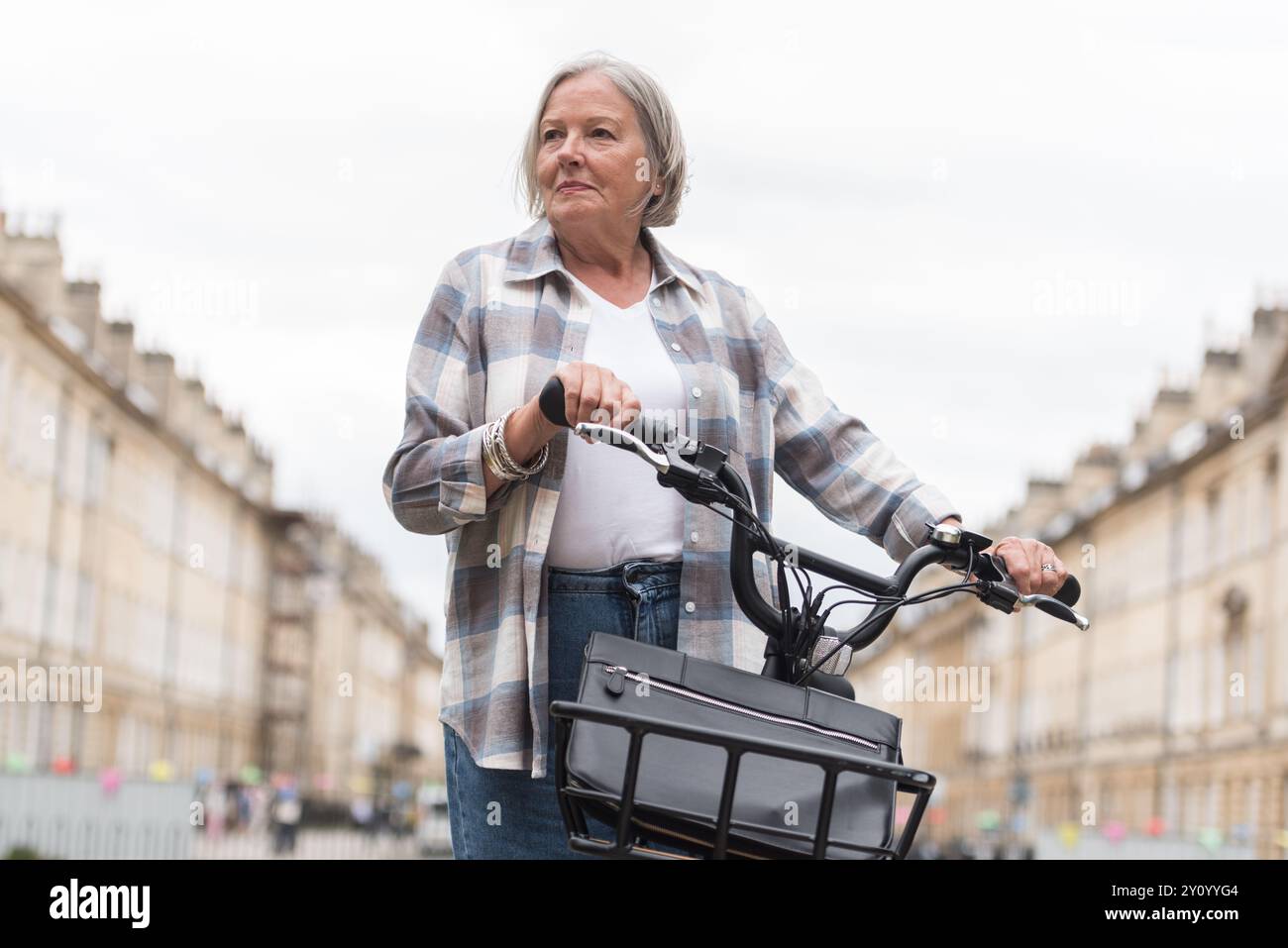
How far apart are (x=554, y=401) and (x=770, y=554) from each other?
11.9 inches

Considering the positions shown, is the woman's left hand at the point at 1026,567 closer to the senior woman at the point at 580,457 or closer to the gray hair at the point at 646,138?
the senior woman at the point at 580,457

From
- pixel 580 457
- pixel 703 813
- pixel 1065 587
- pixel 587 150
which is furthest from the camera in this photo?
pixel 587 150

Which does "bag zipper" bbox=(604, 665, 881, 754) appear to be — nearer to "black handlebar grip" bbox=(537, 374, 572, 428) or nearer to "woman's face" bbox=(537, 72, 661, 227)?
"black handlebar grip" bbox=(537, 374, 572, 428)

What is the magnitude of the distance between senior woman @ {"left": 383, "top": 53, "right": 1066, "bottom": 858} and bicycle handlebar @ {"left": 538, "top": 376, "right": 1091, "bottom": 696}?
0.25 ft

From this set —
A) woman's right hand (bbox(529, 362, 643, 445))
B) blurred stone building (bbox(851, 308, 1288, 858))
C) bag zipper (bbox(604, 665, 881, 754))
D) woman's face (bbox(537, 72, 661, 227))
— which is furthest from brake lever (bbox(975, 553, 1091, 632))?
blurred stone building (bbox(851, 308, 1288, 858))

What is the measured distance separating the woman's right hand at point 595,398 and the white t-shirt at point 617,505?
0.38m

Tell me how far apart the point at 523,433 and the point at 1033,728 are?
85548 mm

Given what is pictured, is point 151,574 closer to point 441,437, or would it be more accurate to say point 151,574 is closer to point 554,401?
point 441,437

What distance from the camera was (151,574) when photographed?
204ft

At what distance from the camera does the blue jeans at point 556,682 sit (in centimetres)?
229

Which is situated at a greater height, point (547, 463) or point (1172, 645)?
point (1172, 645)

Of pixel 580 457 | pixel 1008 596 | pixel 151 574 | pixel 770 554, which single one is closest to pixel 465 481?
pixel 580 457

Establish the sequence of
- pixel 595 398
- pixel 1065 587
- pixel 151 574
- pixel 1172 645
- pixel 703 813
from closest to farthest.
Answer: pixel 703 813 → pixel 595 398 → pixel 1065 587 → pixel 151 574 → pixel 1172 645

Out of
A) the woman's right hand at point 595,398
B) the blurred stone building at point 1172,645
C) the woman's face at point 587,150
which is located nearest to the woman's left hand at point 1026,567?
the woman's right hand at point 595,398
